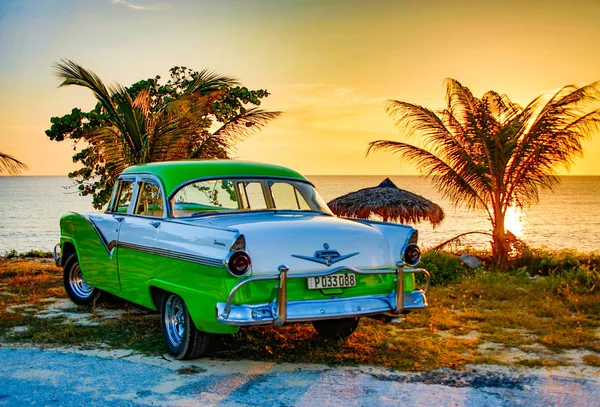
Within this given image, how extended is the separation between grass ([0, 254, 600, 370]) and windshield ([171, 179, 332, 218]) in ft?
4.30

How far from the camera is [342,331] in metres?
6.82

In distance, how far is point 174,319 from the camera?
246 inches

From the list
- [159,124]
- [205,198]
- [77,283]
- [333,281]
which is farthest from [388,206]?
[333,281]

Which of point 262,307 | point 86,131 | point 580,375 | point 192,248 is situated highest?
point 86,131

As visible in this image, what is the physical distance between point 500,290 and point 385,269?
461 centimetres

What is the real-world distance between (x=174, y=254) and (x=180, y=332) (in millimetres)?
767

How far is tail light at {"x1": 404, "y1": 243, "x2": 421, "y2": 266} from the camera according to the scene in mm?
6137

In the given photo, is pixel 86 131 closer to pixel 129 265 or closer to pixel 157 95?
pixel 157 95

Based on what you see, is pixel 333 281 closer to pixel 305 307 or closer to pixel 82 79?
pixel 305 307

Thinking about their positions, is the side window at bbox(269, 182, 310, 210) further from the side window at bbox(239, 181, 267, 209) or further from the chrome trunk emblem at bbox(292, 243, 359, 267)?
the chrome trunk emblem at bbox(292, 243, 359, 267)

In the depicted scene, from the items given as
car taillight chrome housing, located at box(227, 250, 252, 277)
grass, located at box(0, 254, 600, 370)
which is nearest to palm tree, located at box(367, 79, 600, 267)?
grass, located at box(0, 254, 600, 370)

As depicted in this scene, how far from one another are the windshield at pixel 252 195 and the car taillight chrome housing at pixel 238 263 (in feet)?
4.92

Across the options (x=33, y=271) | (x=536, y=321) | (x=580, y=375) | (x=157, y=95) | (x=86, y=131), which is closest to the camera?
(x=580, y=375)

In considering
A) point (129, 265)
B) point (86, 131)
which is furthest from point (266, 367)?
point (86, 131)
